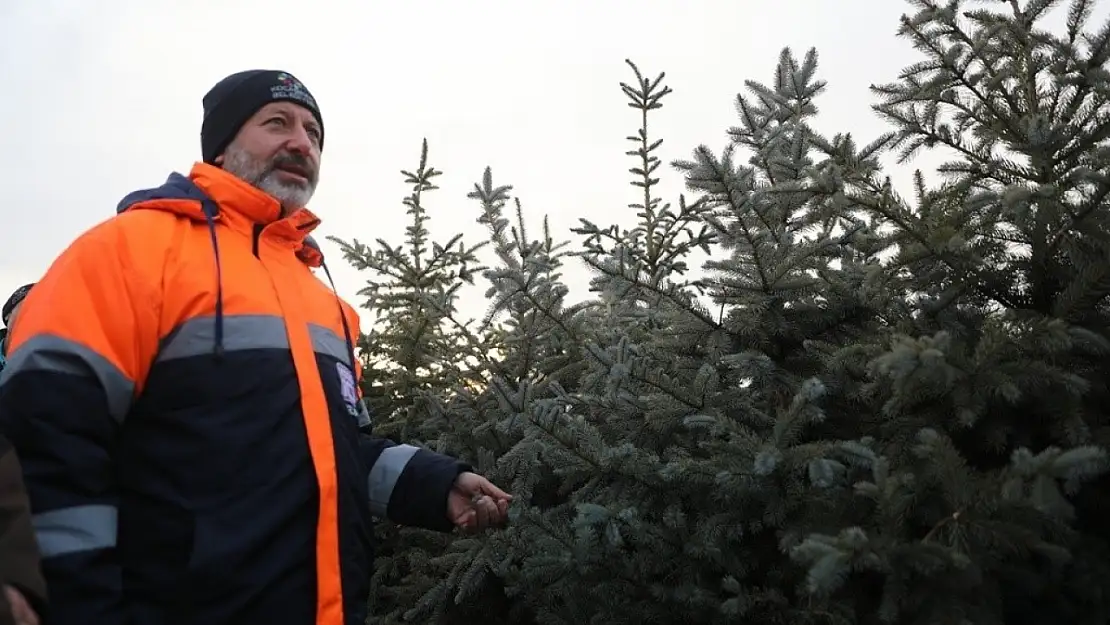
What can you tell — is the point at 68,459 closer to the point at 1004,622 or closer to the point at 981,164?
the point at 1004,622

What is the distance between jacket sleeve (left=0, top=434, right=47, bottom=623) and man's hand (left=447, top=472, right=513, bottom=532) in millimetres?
1365

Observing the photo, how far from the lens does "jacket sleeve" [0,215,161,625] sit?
1962 mm

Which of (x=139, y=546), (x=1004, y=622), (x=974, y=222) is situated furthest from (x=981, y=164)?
(x=139, y=546)

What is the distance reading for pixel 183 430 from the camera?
2.24 metres

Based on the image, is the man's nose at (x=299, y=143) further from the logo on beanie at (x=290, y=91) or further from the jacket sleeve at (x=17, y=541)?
the jacket sleeve at (x=17, y=541)

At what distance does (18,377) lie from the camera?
203 centimetres

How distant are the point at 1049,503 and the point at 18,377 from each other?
2.35 metres

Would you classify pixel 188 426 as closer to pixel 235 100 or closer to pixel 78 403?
pixel 78 403

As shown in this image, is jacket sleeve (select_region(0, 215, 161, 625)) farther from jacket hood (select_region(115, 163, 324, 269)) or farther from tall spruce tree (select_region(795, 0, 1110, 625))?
tall spruce tree (select_region(795, 0, 1110, 625))

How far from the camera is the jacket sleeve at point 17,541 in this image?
1.76 meters

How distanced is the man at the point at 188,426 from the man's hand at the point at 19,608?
0.16m

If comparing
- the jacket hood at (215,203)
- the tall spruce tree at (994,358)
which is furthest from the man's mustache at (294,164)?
the tall spruce tree at (994,358)

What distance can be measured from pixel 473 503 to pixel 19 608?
1470mm

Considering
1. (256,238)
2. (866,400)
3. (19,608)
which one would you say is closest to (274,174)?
(256,238)
